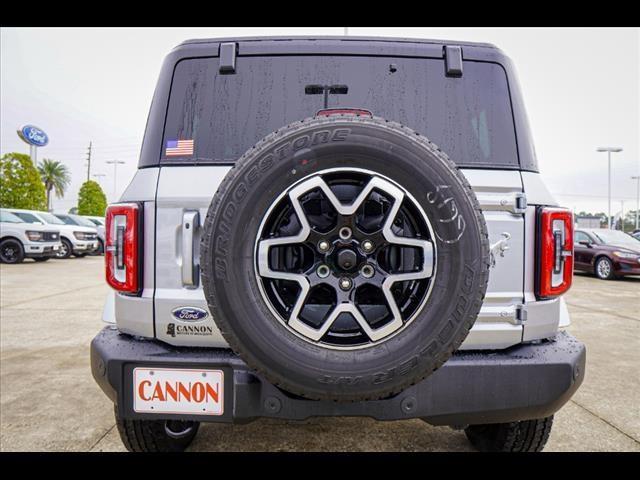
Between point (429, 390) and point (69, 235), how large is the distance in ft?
54.4

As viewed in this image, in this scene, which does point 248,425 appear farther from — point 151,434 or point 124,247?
point 124,247

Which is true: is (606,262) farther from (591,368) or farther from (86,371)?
(86,371)

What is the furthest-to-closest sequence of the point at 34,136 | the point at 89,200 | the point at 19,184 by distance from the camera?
the point at 89,200 → the point at 34,136 → the point at 19,184

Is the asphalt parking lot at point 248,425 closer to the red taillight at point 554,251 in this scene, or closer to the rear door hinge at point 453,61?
the red taillight at point 554,251

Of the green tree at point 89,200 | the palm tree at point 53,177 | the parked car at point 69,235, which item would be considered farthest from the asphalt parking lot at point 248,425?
the palm tree at point 53,177

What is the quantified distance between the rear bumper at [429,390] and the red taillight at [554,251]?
0.86 feet

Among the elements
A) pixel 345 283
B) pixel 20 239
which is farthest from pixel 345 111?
pixel 20 239

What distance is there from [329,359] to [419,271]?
401mm

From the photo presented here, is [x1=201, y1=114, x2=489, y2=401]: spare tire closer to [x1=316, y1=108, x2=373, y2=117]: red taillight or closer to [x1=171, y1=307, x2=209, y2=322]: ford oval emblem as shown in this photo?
[x1=171, y1=307, x2=209, y2=322]: ford oval emblem

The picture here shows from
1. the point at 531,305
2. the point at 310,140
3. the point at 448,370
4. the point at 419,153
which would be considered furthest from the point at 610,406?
the point at 310,140

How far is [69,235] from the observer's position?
602 inches

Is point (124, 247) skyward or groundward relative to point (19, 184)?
groundward

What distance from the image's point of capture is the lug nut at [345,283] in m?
1.40
